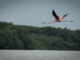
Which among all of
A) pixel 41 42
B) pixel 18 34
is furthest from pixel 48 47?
pixel 18 34

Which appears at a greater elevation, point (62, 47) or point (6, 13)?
point (6, 13)

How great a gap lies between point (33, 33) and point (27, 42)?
16.3 inches

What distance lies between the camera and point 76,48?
12.1m

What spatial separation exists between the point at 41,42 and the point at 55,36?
23.1 inches

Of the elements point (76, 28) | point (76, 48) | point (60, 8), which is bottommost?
point (76, 48)

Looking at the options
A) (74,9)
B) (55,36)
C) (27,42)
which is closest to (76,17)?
(74,9)

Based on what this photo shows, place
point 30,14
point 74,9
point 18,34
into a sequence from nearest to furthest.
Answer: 1. point 74,9
2. point 30,14
3. point 18,34

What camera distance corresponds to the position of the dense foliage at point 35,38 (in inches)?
475

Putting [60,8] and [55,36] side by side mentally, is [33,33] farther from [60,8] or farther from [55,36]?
[60,8]

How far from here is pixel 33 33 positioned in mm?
12281

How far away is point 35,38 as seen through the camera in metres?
12.0

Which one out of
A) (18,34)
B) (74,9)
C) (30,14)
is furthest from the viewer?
(18,34)

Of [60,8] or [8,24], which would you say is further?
[8,24]

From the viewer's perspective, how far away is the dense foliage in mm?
12062
